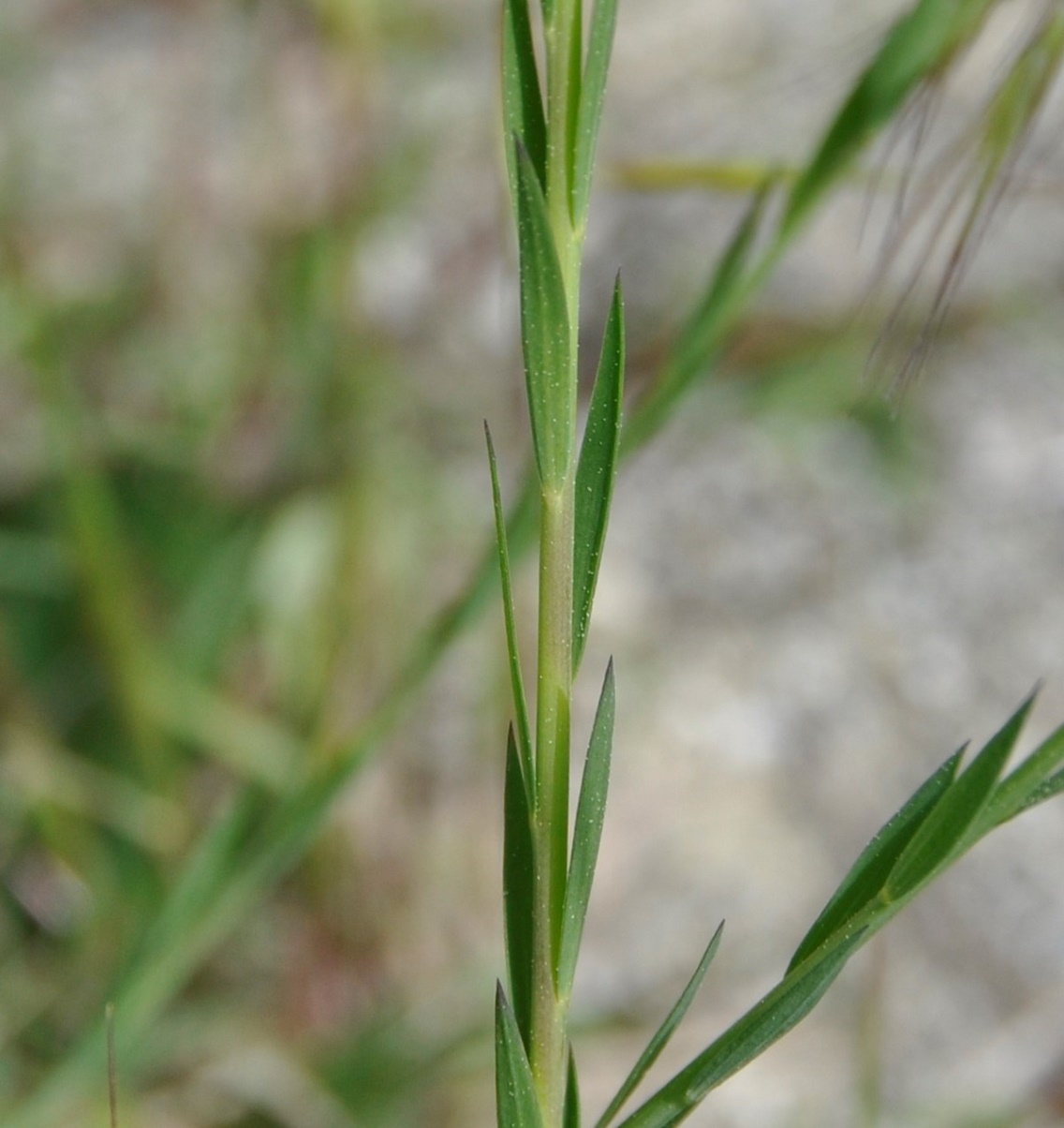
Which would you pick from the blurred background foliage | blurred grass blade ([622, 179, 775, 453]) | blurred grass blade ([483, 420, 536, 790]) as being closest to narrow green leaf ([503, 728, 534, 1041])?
blurred grass blade ([483, 420, 536, 790])

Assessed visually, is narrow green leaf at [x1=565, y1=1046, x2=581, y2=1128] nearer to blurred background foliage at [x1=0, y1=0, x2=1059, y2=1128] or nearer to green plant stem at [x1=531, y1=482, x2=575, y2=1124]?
green plant stem at [x1=531, y1=482, x2=575, y2=1124]

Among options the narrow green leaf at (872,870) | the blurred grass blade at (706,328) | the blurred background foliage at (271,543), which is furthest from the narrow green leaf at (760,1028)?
the blurred background foliage at (271,543)

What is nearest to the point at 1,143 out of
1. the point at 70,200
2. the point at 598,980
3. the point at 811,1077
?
the point at 70,200

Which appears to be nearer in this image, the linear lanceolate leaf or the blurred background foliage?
the linear lanceolate leaf

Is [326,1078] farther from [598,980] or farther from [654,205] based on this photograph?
[654,205]

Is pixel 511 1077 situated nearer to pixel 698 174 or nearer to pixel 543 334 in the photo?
pixel 543 334

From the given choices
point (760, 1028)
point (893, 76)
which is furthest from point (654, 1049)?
point (893, 76)

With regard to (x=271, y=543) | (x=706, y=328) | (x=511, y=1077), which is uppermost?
(x=271, y=543)
